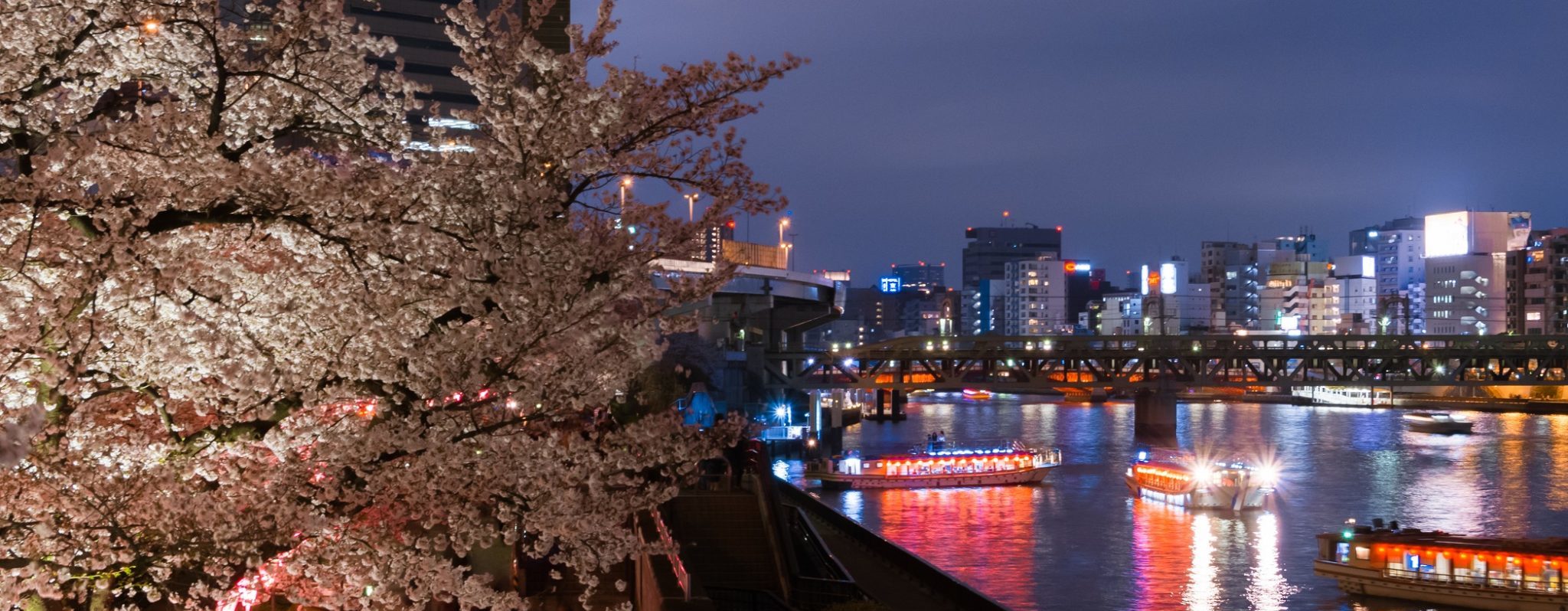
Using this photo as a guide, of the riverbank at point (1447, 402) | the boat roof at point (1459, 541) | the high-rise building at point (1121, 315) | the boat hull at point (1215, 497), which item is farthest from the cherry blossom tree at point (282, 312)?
the high-rise building at point (1121, 315)

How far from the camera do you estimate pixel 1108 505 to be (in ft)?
129

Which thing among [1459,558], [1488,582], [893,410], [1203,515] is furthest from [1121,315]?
[1488,582]

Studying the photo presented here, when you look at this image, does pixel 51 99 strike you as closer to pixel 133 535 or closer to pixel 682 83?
pixel 133 535

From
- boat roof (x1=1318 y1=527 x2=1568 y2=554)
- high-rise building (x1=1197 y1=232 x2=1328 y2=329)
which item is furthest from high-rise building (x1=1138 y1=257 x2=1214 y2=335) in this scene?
boat roof (x1=1318 y1=527 x2=1568 y2=554)

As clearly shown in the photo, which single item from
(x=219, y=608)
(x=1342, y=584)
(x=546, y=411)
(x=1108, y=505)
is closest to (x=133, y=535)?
(x=219, y=608)

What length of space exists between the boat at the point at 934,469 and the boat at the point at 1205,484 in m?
4.47

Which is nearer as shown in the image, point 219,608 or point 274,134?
point 274,134

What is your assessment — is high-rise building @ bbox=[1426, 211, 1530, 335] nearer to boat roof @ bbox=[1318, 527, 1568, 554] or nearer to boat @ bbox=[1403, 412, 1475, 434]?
boat @ bbox=[1403, 412, 1475, 434]

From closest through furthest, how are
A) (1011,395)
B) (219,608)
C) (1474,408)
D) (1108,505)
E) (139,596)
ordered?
(139,596)
(219,608)
(1108,505)
(1474,408)
(1011,395)

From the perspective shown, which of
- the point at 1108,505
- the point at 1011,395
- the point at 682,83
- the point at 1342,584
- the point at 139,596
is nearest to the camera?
the point at 139,596

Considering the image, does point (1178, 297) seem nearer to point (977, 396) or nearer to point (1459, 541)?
point (977, 396)

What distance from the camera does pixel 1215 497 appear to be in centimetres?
3934

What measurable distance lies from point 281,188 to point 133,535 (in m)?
1.65

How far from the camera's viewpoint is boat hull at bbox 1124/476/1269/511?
38562 millimetres
